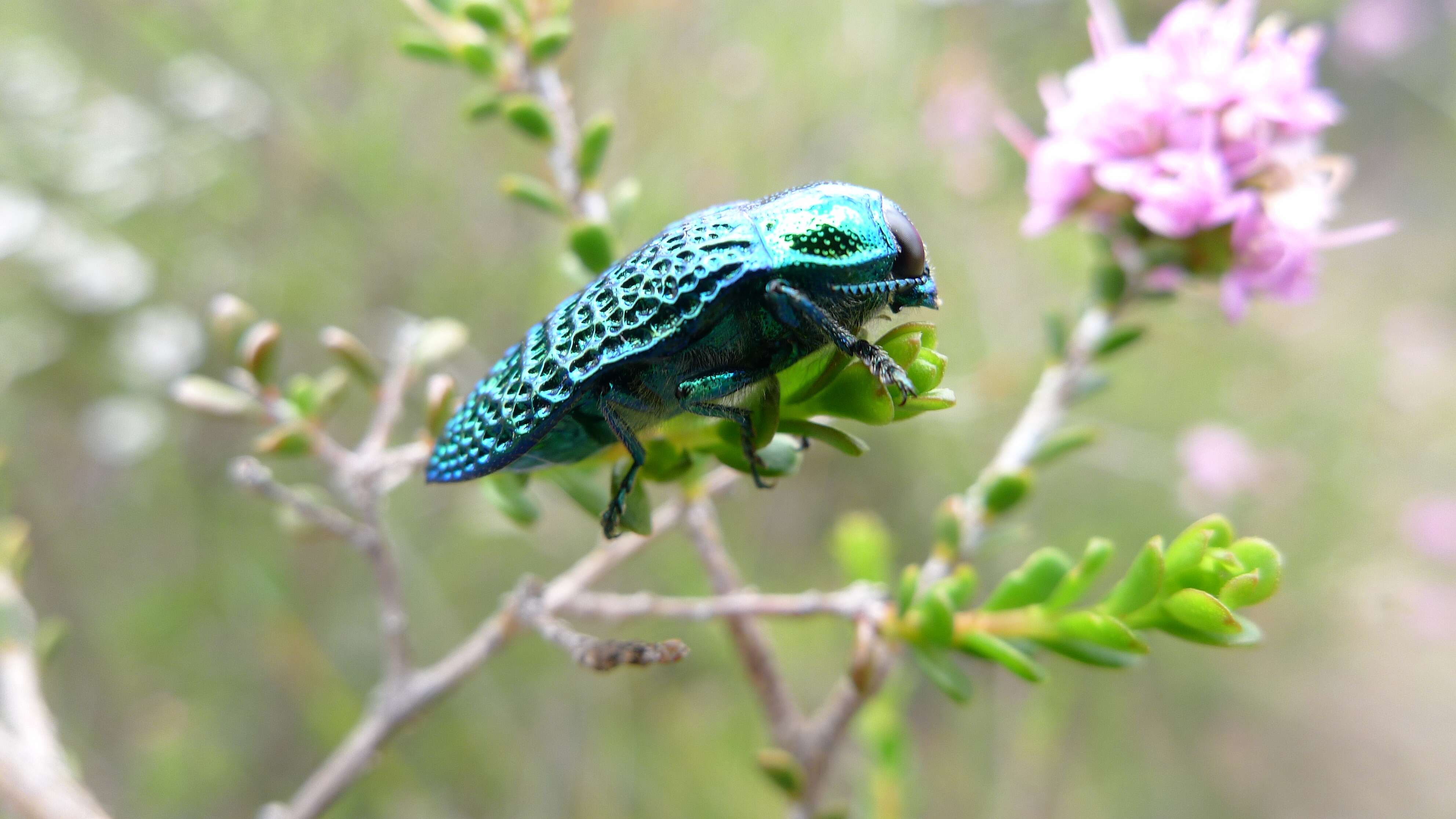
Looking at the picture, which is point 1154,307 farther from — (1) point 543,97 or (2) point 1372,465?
(2) point 1372,465

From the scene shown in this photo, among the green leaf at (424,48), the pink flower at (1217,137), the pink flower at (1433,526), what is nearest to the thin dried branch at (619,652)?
the pink flower at (1217,137)

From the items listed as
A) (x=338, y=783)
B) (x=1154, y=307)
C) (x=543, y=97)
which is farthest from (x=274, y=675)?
(x=1154, y=307)

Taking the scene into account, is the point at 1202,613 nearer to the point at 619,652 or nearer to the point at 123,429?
the point at 619,652

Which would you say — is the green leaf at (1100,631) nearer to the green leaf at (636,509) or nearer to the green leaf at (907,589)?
the green leaf at (907,589)

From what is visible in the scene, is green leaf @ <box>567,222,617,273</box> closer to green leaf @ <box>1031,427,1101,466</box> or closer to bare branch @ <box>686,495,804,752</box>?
bare branch @ <box>686,495,804,752</box>

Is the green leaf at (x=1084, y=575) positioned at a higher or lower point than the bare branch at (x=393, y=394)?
higher

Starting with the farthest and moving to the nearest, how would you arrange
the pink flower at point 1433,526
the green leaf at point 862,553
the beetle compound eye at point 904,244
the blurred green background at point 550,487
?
the pink flower at point 1433,526 < the blurred green background at point 550,487 < the green leaf at point 862,553 < the beetle compound eye at point 904,244

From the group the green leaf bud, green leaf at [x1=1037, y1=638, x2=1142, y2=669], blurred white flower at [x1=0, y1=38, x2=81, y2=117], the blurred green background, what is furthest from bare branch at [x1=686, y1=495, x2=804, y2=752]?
blurred white flower at [x1=0, y1=38, x2=81, y2=117]
